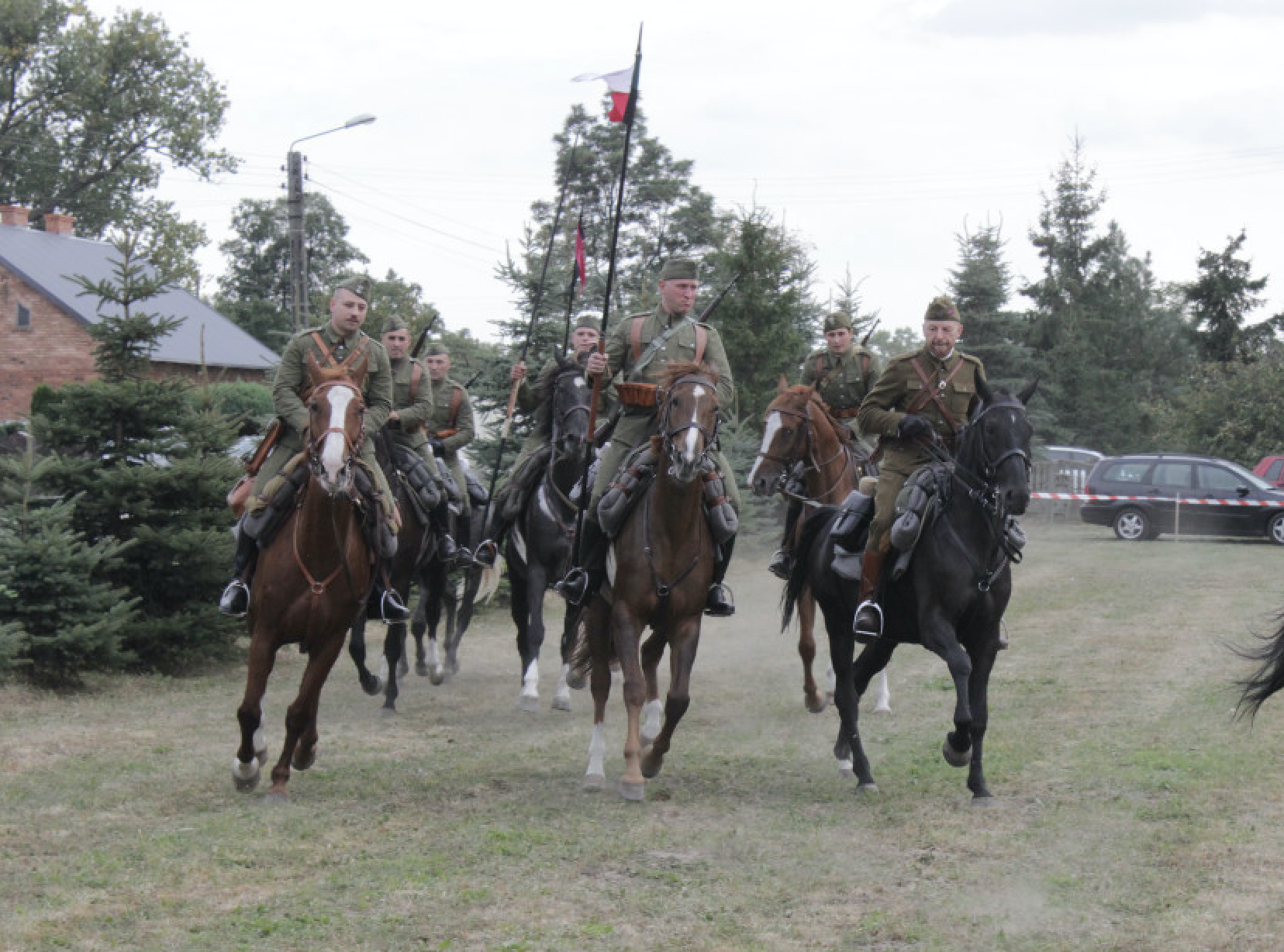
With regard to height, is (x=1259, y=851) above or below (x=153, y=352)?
below

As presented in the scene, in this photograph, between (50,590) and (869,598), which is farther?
(50,590)

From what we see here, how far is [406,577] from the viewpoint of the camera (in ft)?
40.2

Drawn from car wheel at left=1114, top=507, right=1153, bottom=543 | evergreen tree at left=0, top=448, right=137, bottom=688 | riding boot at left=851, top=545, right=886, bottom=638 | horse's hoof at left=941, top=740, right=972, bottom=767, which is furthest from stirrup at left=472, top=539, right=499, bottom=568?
car wheel at left=1114, top=507, right=1153, bottom=543

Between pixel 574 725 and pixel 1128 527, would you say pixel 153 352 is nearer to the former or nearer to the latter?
pixel 574 725

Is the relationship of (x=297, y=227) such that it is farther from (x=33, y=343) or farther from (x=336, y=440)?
(x=33, y=343)

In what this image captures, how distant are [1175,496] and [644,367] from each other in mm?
23792

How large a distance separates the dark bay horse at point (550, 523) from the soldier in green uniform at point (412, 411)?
67 centimetres

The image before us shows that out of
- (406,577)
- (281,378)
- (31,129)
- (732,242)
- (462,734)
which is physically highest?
(31,129)

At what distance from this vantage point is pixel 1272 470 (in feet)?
107

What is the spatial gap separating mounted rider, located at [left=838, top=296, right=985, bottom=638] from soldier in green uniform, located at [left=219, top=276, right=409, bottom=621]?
2913 mm

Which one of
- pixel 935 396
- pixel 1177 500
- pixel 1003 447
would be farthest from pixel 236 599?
pixel 1177 500

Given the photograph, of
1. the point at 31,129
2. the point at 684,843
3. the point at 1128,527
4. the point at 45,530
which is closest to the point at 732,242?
the point at 1128,527

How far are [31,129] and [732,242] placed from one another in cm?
3830

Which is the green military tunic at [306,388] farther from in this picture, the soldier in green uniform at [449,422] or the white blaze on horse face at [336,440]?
the soldier in green uniform at [449,422]
